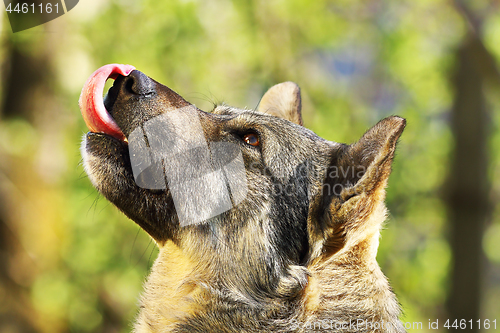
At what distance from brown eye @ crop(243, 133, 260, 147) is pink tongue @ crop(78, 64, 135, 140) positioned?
862mm

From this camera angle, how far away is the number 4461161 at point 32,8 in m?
6.87

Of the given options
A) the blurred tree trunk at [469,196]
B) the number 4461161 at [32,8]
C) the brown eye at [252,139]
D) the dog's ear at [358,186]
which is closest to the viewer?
the dog's ear at [358,186]

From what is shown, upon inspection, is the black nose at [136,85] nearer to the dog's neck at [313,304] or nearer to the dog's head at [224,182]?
the dog's head at [224,182]

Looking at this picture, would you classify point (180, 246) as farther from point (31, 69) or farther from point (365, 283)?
point (31, 69)

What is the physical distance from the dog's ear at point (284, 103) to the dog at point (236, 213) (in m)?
1.13

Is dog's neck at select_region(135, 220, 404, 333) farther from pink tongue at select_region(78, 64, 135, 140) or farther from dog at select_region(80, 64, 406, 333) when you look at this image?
pink tongue at select_region(78, 64, 135, 140)

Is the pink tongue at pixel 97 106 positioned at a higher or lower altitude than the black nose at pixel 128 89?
lower

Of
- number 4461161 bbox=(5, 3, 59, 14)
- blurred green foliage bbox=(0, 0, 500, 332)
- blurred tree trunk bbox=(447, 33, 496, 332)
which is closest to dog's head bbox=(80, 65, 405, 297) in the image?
blurred green foliage bbox=(0, 0, 500, 332)

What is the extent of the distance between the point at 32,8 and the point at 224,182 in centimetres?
604

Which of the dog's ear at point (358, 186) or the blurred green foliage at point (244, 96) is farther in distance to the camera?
the blurred green foliage at point (244, 96)

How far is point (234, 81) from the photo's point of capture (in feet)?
35.1

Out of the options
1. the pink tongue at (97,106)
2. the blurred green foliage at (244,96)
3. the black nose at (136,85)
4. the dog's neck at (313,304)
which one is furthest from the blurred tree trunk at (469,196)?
the pink tongue at (97,106)

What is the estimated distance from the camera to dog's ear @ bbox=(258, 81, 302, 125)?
13.9ft

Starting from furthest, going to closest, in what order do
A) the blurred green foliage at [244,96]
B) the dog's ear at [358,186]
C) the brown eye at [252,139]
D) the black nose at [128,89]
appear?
the blurred green foliage at [244,96]
the brown eye at [252,139]
the black nose at [128,89]
the dog's ear at [358,186]
